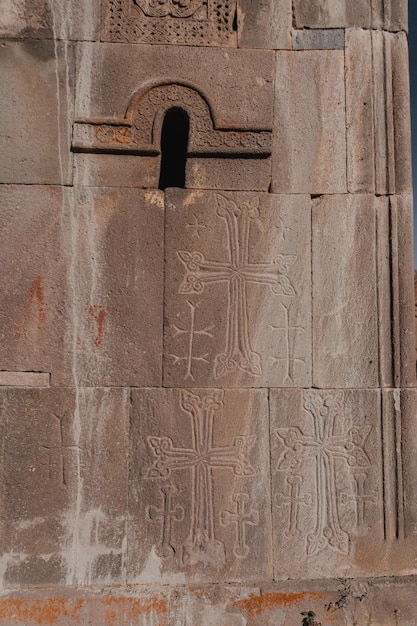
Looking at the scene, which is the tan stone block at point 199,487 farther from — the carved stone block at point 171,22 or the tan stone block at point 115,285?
the carved stone block at point 171,22

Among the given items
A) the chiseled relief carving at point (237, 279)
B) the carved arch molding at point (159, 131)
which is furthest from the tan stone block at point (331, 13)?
the chiseled relief carving at point (237, 279)

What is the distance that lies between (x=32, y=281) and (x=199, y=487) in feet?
4.71

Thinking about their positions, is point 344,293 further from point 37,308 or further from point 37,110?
point 37,110

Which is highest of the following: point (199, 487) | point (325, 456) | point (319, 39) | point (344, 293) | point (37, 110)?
point (319, 39)

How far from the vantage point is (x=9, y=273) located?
Result: 9.43 ft

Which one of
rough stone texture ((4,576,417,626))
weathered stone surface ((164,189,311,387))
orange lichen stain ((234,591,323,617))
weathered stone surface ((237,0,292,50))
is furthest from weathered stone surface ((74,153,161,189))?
orange lichen stain ((234,591,323,617))

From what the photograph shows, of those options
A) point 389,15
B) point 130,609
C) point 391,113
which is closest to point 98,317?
point 130,609

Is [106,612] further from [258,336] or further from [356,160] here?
[356,160]

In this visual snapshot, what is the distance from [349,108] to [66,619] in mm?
3164

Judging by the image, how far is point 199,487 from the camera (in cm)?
287

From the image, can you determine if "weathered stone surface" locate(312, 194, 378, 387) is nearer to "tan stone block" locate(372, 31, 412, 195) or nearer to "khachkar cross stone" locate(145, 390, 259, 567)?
"tan stone block" locate(372, 31, 412, 195)

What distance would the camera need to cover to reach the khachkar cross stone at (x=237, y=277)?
2.94 meters

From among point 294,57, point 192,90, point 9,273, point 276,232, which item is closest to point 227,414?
point 276,232

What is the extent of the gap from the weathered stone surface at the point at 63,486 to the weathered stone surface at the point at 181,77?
63.1 inches
